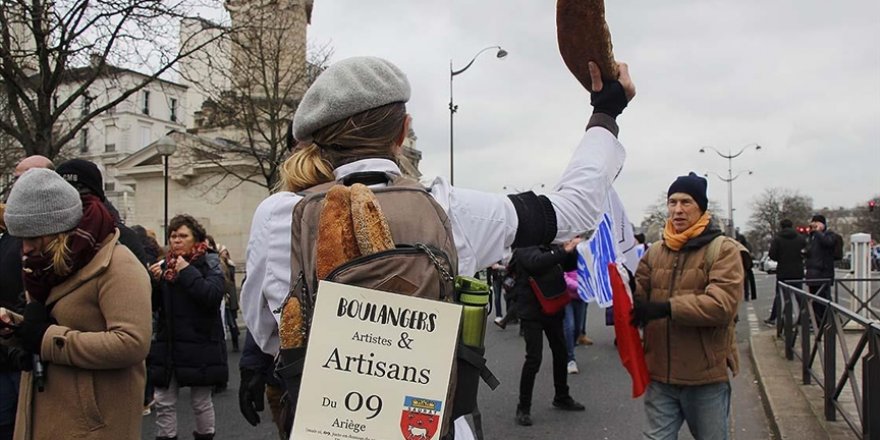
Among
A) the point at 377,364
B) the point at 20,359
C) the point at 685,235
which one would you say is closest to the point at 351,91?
the point at 377,364

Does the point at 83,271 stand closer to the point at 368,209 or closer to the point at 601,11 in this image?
the point at 368,209

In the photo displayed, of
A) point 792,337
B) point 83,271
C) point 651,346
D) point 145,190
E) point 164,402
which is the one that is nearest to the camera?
point 83,271

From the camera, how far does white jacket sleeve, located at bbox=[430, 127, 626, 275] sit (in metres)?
1.64

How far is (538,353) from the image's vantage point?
22.8 feet

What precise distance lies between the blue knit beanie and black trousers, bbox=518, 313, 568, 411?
116 inches

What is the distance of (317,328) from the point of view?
1.36 metres

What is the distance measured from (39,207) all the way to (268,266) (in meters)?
1.88

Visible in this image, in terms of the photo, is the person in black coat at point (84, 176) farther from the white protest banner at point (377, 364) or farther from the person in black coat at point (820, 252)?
the person in black coat at point (820, 252)

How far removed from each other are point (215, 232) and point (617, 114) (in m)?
20.9

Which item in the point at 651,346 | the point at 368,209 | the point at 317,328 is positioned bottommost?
the point at 651,346

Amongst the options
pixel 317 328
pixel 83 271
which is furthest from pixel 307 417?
pixel 83 271

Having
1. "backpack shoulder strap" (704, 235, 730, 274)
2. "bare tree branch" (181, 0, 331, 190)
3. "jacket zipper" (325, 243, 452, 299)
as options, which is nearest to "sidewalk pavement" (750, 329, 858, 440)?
"backpack shoulder strap" (704, 235, 730, 274)

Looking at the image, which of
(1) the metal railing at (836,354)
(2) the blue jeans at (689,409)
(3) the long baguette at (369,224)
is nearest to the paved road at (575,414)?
(1) the metal railing at (836,354)

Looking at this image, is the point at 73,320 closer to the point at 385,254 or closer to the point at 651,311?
the point at 385,254
